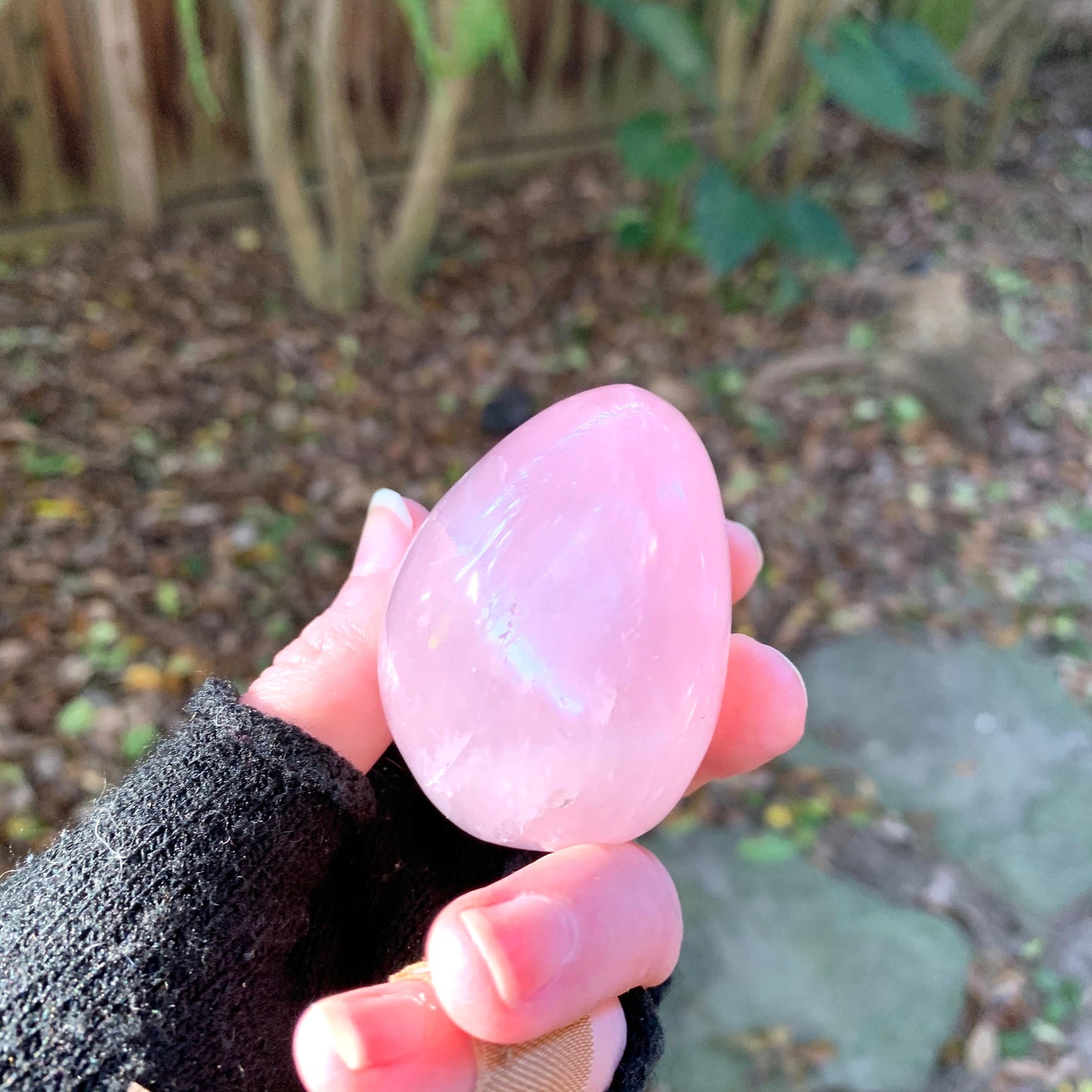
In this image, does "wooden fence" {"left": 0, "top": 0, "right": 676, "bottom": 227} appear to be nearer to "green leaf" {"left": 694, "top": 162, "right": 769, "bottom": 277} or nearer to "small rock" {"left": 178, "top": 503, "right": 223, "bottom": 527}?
"green leaf" {"left": 694, "top": 162, "right": 769, "bottom": 277}

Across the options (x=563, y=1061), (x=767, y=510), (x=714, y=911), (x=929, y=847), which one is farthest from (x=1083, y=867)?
(x=563, y=1061)

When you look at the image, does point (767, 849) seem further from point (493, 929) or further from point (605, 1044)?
point (493, 929)

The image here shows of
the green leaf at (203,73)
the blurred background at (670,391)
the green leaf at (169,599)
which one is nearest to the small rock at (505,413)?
the blurred background at (670,391)

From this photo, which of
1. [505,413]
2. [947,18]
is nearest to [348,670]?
[505,413]

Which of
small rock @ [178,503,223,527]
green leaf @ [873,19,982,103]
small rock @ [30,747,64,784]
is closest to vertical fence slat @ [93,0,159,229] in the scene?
small rock @ [178,503,223,527]

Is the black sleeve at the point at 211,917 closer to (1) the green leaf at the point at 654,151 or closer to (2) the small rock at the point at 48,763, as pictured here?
(2) the small rock at the point at 48,763

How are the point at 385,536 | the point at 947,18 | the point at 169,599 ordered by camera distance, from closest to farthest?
1. the point at 385,536
2. the point at 169,599
3. the point at 947,18

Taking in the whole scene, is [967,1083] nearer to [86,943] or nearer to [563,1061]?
[563,1061]
